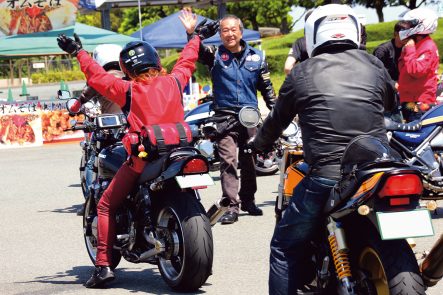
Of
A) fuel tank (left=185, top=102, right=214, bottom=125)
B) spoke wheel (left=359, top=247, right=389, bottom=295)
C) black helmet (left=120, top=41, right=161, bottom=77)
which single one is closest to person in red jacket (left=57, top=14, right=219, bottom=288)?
black helmet (left=120, top=41, right=161, bottom=77)

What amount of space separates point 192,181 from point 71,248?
270 centimetres

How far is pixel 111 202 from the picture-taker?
6934 millimetres

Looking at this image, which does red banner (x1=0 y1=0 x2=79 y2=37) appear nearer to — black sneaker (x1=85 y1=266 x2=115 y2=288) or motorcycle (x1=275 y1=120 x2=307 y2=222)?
black sneaker (x1=85 y1=266 x2=115 y2=288)

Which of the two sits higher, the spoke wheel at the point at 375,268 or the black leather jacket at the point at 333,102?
the black leather jacket at the point at 333,102

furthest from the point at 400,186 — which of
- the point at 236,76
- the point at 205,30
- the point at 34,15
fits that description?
the point at 34,15

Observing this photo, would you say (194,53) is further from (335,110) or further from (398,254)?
(398,254)

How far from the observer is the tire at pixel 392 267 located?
4.41 meters

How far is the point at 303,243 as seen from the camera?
5008 millimetres

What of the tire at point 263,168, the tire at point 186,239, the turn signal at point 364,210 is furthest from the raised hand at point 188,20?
the tire at point 263,168

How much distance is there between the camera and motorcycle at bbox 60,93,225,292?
6391mm

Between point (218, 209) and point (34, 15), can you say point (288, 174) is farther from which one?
point (34, 15)

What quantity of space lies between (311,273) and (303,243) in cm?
22

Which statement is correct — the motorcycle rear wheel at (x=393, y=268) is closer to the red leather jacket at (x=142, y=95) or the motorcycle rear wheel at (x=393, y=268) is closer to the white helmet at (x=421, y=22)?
the red leather jacket at (x=142, y=95)

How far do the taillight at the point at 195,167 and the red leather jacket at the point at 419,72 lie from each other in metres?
3.90
